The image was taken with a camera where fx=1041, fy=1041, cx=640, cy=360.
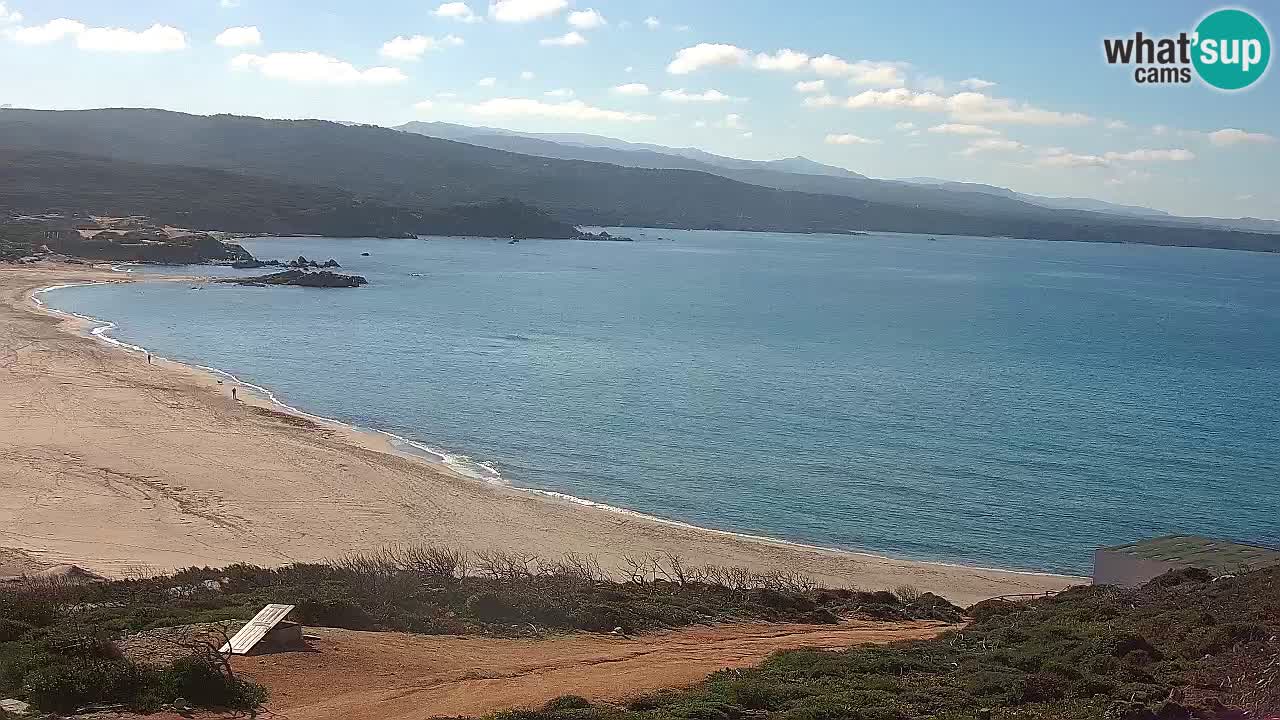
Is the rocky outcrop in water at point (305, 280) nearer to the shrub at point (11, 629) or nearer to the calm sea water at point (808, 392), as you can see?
the calm sea water at point (808, 392)

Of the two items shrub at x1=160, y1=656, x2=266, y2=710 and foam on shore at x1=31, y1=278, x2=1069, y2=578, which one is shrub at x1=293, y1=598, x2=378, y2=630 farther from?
foam on shore at x1=31, y1=278, x2=1069, y2=578

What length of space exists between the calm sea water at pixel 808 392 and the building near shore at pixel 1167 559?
4.60 metres

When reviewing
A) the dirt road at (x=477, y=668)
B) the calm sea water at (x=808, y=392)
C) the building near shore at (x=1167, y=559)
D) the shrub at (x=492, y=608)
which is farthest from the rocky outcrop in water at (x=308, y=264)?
the dirt road at (x=477, y=668)

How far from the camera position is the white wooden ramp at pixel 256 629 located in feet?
37.5

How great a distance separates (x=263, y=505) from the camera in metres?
26.1

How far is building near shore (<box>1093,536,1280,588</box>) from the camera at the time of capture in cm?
1991

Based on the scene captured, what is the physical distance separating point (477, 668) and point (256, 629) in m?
2.54

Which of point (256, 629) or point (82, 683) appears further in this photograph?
point (256, 629)

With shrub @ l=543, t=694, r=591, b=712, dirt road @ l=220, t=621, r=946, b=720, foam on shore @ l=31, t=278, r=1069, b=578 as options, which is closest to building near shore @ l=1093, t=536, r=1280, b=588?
foam on shore @ l=31, t=278, r=1069, b=578

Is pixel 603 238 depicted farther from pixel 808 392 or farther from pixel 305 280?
pixel 808 392

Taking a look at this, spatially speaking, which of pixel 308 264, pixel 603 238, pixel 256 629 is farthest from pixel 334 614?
pixel 603 238

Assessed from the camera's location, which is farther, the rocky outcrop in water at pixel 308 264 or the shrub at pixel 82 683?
the rocky outcrop in water at pixel 308 264

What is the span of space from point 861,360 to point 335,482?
36550mm

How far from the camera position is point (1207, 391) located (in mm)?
51906
